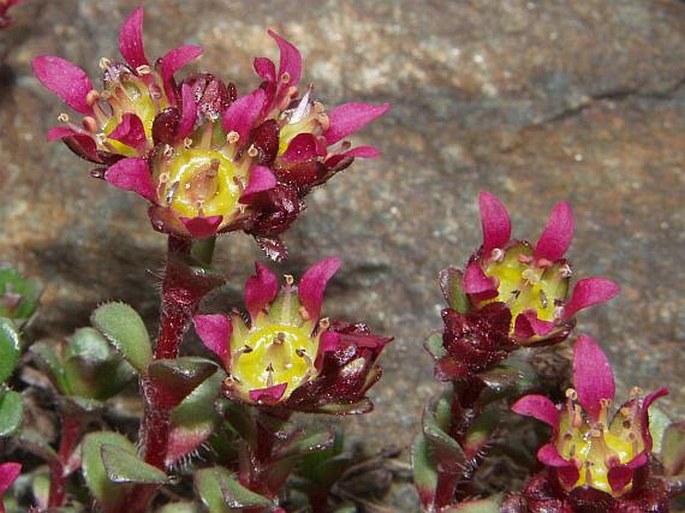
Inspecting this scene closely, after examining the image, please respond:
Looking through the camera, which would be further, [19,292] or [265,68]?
[19,292]

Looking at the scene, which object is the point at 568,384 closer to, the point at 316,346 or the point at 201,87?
the point at 316,346

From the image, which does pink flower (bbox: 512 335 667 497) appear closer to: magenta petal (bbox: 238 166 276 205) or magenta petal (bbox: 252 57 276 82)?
magenta petal (bbox: 238 166 276 205)

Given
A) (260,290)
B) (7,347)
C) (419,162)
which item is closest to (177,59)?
(260,290)

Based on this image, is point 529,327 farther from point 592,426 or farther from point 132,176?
point 132,176

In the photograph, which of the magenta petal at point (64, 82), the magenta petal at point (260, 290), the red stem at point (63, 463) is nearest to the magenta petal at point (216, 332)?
the magenta petal at point (260, 290)

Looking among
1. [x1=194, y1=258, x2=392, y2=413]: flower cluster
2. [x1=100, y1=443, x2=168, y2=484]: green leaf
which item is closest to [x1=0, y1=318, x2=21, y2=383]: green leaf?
[x1=100, y1=443, x2=168, y2=484]: green leaf

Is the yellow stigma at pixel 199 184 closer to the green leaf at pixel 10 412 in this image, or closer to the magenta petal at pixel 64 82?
the magenta petal at pixel 64 82

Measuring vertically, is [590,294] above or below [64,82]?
below
